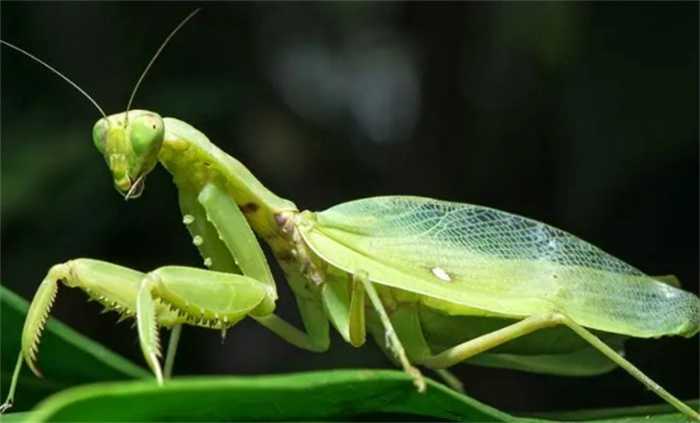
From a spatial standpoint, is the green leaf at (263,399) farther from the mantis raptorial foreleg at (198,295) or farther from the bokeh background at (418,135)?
the bokeh background at (418,135)

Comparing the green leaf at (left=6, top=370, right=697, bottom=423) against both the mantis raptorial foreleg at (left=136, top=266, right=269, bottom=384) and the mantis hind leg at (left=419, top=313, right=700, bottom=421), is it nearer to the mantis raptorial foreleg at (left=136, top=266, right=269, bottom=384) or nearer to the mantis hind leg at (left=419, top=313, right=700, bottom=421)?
the mantis hind leg at (left=419, top=313, right=700, bottom=421)

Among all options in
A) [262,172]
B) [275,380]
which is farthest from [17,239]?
[275,380]

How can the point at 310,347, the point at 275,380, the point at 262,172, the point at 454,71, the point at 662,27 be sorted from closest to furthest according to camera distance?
the point at 275,380
the point at 310,347
the point at 662,27
the point at 454,71
the point at 262,172

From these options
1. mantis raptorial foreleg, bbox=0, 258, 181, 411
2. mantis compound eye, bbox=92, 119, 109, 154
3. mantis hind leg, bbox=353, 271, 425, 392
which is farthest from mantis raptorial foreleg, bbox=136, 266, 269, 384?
mantis compound eye, bbox=92, 119, 109, 154

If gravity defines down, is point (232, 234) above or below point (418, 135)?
above

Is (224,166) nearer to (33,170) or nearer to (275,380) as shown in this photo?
(275,380)

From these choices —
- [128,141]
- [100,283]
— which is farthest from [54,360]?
[128,141]

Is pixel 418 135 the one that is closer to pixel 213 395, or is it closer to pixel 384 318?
pixel 384 318
